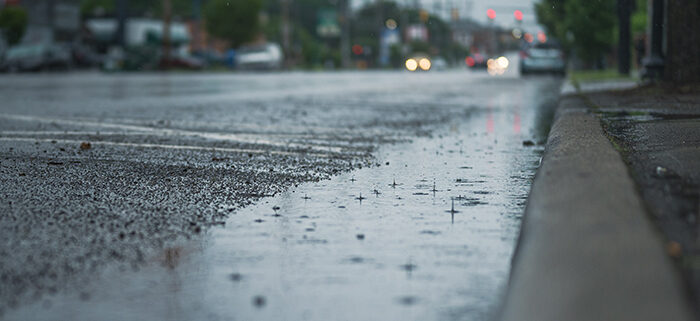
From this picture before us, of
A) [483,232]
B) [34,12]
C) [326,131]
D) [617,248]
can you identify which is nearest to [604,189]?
[483,232]

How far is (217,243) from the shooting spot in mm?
4344

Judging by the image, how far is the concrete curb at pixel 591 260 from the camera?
2.47m

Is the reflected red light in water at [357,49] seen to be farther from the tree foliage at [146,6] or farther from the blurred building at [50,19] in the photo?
the blurred building at [50,19]

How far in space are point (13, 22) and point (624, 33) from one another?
52.7 metres

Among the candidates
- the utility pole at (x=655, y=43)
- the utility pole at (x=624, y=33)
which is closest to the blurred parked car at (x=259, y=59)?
the utility pole at (x=624, y=33)

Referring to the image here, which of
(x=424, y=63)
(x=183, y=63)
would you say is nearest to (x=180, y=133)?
(x=183, y=63)

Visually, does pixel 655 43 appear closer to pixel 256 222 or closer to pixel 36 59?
pixel 256 222

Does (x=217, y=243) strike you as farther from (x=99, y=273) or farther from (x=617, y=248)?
(x=617, y=248)

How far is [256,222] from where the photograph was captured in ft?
16.0

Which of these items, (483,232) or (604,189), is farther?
(483,232)

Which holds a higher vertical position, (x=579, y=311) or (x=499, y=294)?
(x=579, y=311)

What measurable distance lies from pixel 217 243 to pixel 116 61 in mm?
52303

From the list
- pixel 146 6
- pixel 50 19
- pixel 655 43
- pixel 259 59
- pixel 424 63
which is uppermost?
pixel 655 43

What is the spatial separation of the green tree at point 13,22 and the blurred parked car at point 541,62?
38.9 m
